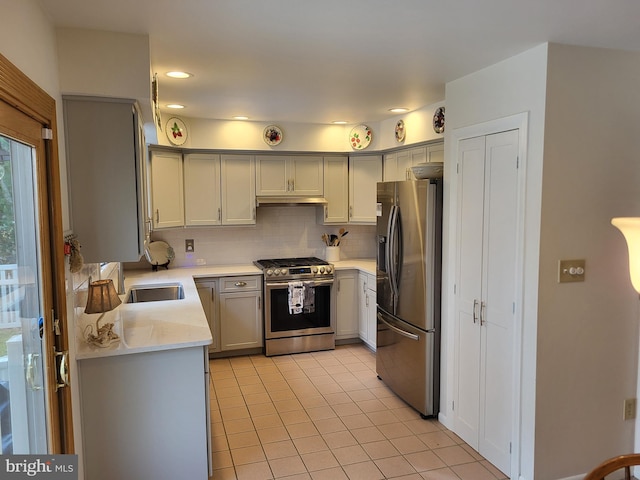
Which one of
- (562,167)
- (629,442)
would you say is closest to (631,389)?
(629,442)

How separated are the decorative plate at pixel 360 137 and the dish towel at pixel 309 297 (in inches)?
61.5

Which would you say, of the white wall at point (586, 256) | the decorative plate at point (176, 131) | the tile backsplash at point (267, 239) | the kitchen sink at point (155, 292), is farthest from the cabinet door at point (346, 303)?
the white wall at point (586, 256)

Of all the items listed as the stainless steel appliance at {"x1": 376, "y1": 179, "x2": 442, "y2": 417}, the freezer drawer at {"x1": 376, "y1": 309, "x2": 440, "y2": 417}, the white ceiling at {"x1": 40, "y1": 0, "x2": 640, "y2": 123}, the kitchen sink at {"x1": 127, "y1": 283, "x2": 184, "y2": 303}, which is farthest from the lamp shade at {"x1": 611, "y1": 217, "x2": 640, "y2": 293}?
the kitchen sink at {"x1": 127, "y1": 283, "x2": 184, "y2": 303}

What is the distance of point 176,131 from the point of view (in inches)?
175

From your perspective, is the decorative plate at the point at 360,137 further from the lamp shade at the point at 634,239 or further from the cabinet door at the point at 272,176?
the lamp shade at the point at 634,239

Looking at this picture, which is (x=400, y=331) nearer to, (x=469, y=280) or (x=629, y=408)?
(x=469, y=280)

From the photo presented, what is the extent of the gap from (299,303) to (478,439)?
90.3 inches

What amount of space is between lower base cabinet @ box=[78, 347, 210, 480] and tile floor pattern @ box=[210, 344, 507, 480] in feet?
1.21

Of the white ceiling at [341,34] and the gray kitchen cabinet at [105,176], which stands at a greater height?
the white ceiling at [341,34]

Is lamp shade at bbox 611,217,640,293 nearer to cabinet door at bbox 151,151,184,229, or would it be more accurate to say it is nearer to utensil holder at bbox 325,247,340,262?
utensil holder at bbox 325,247,340,262

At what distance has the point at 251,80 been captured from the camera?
10.3 feet

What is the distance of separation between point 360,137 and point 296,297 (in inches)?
72.3

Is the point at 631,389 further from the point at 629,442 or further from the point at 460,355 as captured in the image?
the point at 460,355

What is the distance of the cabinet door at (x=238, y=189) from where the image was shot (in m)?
4.86
